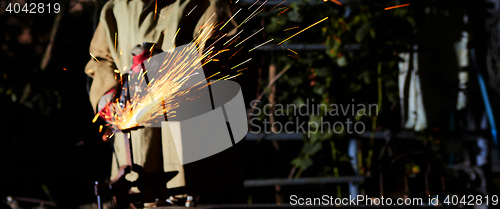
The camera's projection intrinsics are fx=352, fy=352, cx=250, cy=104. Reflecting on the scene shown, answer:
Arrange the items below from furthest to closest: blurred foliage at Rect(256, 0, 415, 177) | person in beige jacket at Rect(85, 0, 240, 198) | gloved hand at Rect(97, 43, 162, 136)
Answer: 1. blurred foliage at Rect(256, 0, 415, 177)
2. person in beige jacket at Rect(85, 0, 240, 198)
3. gloved hand at Rect(97, 43, 162, 136)

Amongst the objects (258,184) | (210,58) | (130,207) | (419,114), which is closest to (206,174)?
(130,207)

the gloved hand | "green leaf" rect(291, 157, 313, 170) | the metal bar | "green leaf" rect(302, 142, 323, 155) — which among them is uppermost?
the gloved hand

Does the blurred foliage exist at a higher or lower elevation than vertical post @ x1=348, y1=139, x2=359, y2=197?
higher

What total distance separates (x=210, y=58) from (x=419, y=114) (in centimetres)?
204

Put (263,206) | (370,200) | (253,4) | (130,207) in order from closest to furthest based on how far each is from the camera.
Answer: (130,207) < (263,206) < (370,200) < (253,4)

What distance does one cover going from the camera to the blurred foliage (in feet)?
8.84

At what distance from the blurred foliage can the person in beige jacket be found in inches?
50.1

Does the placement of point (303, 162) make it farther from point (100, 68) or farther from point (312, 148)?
point (100, 68)

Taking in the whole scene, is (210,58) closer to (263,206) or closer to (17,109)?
(263,206)

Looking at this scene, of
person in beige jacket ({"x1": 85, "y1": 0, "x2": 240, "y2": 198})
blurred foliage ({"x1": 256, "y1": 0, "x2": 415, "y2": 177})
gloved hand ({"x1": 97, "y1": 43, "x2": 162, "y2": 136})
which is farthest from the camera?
blurred foliage ({"x1": 256, "y1": 0, "x2": 415, "y2": 177})

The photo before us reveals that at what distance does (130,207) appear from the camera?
126 centimetres

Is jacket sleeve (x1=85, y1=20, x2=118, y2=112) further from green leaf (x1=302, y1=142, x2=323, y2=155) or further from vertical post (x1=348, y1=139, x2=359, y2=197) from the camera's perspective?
vertical post (x1=348, y1=139, x2=359, y2=197)

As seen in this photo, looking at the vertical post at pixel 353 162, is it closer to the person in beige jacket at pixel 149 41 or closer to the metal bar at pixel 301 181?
the metal bar at pixel 301 181

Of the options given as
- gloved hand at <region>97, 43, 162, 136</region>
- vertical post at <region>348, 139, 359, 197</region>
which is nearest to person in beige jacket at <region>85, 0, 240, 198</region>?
gloved hand at <region>97, 43, 162, 136</region>
